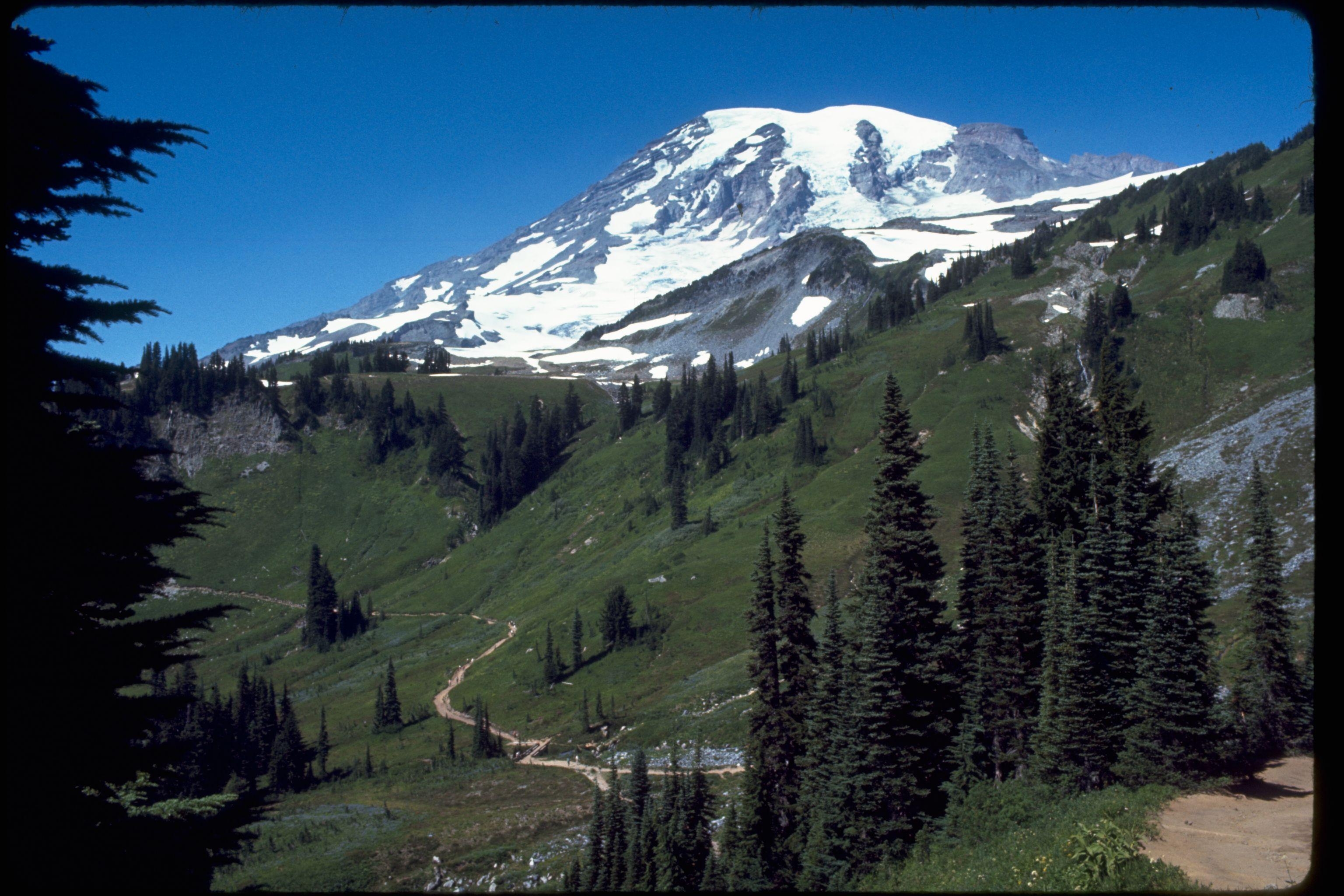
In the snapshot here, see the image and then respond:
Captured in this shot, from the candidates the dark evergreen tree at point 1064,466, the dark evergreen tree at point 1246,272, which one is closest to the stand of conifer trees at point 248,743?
the dark evergreen tree at point 1064,466

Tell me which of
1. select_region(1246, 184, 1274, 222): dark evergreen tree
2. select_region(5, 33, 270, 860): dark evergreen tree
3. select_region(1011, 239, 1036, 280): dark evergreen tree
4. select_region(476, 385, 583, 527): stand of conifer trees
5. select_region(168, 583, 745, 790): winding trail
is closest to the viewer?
select_region(5, 33, 270, 860): dark evergreen tree

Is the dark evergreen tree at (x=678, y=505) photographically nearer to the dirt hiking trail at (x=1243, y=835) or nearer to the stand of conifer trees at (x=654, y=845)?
the stand of conifer trees at (x=654, y=845)

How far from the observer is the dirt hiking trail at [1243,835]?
11797 mm

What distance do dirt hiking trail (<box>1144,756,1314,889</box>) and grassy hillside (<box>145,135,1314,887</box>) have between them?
701cm

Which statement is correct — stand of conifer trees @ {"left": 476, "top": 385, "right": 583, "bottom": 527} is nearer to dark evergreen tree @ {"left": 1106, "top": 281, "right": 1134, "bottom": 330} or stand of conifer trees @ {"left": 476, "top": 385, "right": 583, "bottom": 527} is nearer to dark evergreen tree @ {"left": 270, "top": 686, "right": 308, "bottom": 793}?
dark evergreen tree @ {"left": 270, "top": 686, "right": 308, "bottom": 793}

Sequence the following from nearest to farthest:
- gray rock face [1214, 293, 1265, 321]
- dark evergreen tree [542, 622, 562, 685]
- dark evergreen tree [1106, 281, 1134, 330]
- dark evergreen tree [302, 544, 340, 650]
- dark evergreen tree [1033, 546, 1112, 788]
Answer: dark evergreen tree [1033, 546, 1112, 788]
dark evergreen tree [542, 622, 562, 685]
gray rock face [1214, 293, 1265, 321]
dark evergreen tree [1106, 281, 1134, 330]
dark evergreen tree [302, 544, 340, 650]

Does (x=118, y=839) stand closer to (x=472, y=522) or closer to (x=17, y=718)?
(x=17, y=718)

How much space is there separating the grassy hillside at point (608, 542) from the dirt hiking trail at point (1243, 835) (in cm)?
701

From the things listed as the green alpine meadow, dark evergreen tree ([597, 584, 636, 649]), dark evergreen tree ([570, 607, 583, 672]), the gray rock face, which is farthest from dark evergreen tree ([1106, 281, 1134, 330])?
dark evergreen tree ([570, 607, 583, 672])

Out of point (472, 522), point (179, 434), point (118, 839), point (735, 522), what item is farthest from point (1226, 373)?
point (179, 434)

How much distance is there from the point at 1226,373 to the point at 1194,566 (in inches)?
3197

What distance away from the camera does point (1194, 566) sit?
27.9 metres

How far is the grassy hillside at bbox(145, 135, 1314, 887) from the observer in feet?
184

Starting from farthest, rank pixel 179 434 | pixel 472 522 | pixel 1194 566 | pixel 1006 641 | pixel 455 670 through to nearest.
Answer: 1. pixel 179 434
2. pixel 472 522
3. pixel 455 670
4. pixel 1006 641
5. pixel 1194 566
